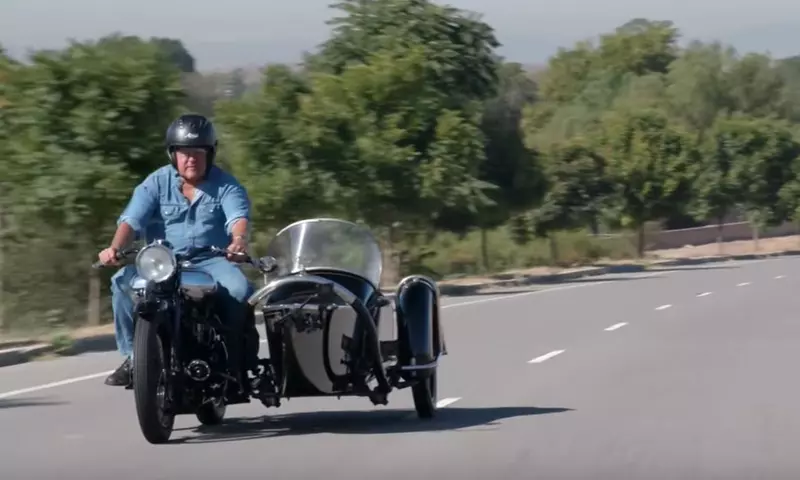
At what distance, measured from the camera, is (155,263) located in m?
9.16

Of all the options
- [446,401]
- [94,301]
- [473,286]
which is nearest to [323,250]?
[446,401]

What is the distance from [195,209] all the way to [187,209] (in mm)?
50

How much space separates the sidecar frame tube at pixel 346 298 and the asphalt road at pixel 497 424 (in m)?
0.50

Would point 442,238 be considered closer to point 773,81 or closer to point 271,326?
point 271,326

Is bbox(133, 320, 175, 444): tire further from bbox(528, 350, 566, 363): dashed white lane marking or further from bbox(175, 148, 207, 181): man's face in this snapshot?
bbox(528, 350, 566, 363): dashed white lane marking

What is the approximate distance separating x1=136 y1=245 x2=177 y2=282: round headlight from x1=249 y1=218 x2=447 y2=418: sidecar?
0.67 meters

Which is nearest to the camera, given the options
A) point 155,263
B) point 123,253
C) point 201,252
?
point 155,263

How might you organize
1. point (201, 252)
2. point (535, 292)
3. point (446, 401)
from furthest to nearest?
1. point (535, 292)
2. point (446, 401)
3. point (201, 252)

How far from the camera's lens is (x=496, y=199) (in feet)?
147

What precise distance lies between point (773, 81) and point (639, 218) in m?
51.9

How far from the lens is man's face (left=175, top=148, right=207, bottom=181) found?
9805mm

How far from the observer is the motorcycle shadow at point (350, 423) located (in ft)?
33.7

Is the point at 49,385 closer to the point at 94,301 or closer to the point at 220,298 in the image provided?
the point at 220,298

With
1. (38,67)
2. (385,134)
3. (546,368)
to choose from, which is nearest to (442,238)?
(385,134)
